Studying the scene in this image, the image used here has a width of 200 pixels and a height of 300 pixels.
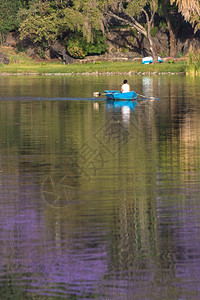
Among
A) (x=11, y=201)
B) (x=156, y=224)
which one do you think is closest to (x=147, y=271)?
(x=156, y=224)

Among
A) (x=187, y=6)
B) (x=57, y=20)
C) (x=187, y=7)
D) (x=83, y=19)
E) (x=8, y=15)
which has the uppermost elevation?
(x=8, y=15)

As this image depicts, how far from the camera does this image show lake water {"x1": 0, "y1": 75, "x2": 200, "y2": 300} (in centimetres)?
994

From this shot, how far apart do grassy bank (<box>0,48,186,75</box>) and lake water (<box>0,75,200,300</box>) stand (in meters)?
44.4

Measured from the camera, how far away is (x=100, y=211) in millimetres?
13750

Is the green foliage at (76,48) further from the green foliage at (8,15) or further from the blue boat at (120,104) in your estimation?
the blue boat at (120,104)

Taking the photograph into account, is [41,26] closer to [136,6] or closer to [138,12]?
[138,12]

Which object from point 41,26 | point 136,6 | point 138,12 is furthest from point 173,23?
point 41,26

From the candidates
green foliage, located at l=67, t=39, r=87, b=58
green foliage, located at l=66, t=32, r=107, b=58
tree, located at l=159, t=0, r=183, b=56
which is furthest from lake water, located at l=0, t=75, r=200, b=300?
tree, located at l=159, t=0, r=183, b=56

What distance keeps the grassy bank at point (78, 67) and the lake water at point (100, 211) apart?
44.4 meters

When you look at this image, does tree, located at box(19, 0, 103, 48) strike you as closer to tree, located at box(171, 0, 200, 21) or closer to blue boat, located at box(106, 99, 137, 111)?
tree, located at box(171, 0, 200, 21)

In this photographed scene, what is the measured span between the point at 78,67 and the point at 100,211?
64404 mm

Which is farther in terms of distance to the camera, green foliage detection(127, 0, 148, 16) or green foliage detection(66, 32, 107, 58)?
green foliage detection(66, 32, 107, 58)

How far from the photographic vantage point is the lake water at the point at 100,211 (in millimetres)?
9938

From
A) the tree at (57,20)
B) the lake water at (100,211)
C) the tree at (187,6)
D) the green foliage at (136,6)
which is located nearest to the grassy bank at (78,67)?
the tree at (57,20)
